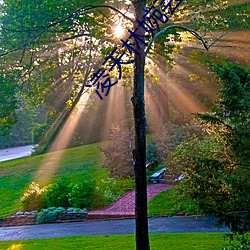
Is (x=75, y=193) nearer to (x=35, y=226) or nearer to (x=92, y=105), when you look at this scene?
(x=35, y=226)

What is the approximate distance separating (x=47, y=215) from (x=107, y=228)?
2395 millimetres

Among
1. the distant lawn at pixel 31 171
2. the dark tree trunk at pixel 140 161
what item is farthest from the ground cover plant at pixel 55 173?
the dark tree trunk at pixel 140 161

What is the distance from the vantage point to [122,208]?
417 inches

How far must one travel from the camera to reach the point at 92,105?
28.4m

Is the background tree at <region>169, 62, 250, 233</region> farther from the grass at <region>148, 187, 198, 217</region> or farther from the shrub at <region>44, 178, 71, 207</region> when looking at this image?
the shrub at <region>44, 178, 71, 207</region>

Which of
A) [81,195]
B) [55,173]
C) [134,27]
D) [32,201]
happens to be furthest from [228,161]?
[55,173]

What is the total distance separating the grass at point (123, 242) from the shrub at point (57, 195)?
322 centimetres

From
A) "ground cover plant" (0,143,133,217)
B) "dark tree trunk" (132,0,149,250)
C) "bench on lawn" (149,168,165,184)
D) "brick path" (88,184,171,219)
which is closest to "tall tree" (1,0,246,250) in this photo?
"dark tree trunk" (132,0,149,250)

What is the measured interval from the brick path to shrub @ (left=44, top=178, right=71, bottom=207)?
55.3 inches

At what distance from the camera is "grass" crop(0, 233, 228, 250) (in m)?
6.55

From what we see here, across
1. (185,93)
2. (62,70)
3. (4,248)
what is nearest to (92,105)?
(185,93)

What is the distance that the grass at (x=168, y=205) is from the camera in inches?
372

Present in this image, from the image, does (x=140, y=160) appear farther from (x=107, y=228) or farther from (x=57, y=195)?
(x=57, y=195)

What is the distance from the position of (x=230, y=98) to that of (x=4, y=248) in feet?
19.8
